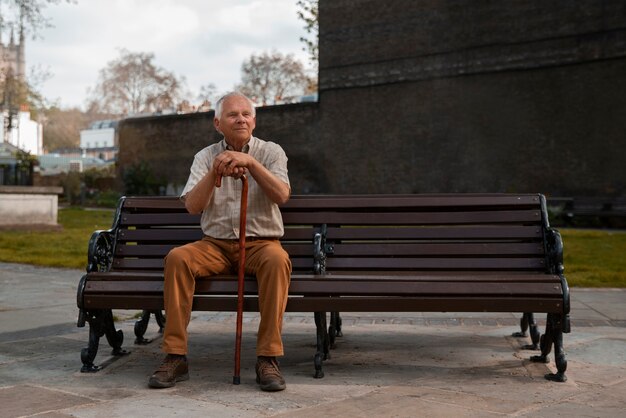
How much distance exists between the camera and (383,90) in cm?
3011

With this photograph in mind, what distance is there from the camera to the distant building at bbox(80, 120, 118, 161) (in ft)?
350

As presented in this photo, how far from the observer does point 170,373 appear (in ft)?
13.6

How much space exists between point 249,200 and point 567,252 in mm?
9505

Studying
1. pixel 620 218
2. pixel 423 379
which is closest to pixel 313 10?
pixel 620 218

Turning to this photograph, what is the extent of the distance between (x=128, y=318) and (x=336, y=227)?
2.22m

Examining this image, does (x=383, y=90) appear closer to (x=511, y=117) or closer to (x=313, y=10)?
(x=511, y=117)

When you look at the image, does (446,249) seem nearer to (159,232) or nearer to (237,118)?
(237,118)

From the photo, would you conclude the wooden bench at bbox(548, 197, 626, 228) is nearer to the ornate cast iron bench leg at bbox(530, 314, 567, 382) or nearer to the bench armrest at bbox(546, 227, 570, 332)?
the bench armrest at bbox(546, 227, 570, 332)

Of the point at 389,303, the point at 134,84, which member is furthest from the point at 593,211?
the point at 134,84

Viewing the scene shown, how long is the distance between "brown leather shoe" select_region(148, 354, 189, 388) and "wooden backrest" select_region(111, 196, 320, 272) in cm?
101


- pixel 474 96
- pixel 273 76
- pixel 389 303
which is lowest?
pixel 389 303

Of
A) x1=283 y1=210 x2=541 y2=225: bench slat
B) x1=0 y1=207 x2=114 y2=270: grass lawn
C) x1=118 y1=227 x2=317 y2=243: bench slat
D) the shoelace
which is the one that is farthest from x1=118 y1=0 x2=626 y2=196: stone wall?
the shoelace

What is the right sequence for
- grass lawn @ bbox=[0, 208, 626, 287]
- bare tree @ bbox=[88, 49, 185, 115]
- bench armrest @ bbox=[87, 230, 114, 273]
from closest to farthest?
bench armrest @ bbox=[87, 230, 114, 273] → grass lawn @ bbox=[0, 208, 626, 287] → bare tree @ bbox=[88, 49, 185, 115]

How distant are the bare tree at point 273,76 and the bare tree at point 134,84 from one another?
13.2 meters
